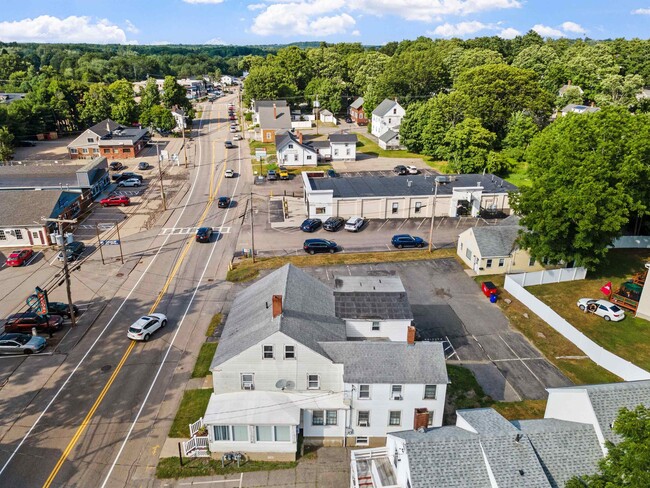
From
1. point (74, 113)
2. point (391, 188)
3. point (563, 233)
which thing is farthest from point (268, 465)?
point (74, 113)

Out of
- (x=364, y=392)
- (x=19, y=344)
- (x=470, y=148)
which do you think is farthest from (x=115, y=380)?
(x=470, y=148)

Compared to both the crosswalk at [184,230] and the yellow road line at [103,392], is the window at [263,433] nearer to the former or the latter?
the yellow road line at [103,392]

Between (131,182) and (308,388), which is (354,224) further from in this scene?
(131,182)

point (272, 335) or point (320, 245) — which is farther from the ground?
point (272, 335)

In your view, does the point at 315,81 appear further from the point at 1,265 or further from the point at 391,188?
the point at 1,265

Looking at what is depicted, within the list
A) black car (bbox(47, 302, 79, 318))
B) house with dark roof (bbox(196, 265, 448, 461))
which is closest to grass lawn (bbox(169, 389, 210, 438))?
house with dark roof (bbox(196, 265, 448, 461))

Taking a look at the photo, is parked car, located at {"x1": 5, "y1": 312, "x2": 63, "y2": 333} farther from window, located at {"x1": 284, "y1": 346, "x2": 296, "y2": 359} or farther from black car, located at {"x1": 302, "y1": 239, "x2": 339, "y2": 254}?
black car, located at {"x1": 302, "y1": 239, "x2": 339, "y2": 254}
